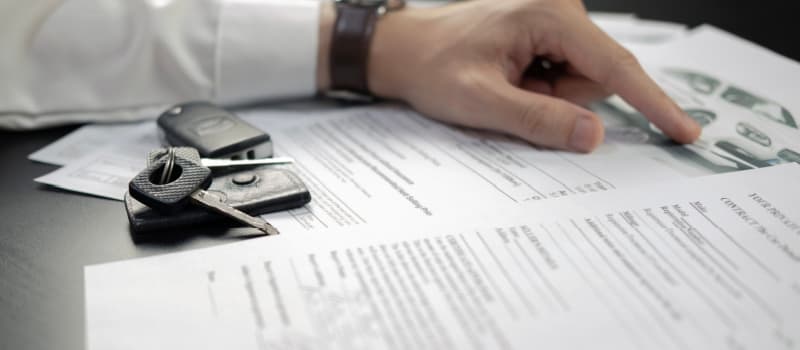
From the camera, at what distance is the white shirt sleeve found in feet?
2.32

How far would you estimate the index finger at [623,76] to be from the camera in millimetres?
660

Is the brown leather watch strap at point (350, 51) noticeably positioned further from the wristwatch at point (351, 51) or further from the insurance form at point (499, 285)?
the insurance form at point (499, 285)

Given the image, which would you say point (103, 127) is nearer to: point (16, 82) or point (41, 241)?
point (16, 82)

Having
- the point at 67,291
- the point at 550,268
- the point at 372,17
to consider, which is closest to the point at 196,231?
the point at 67,291

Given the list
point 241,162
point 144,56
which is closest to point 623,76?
point 241,162

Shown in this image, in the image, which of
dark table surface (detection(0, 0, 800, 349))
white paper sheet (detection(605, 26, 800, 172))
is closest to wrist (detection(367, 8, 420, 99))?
white paper sheet (detection(605, 26, 800, 172))

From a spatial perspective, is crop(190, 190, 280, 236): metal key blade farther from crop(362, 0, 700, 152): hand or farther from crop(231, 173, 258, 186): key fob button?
crop(362, 0, 700, 152): hand

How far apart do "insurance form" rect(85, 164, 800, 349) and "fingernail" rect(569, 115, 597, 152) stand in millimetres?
117

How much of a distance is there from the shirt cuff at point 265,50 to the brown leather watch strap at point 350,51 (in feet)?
0.08

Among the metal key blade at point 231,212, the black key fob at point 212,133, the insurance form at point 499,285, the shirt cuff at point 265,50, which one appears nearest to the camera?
the insurance form at point 499,285

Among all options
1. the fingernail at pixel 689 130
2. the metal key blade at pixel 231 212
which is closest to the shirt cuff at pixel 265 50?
the metal key blade at pixel 231 212

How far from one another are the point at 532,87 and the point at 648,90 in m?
0.14

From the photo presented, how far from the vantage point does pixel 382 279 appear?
45 centimetres

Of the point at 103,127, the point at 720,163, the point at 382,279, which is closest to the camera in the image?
the point at 382,279
